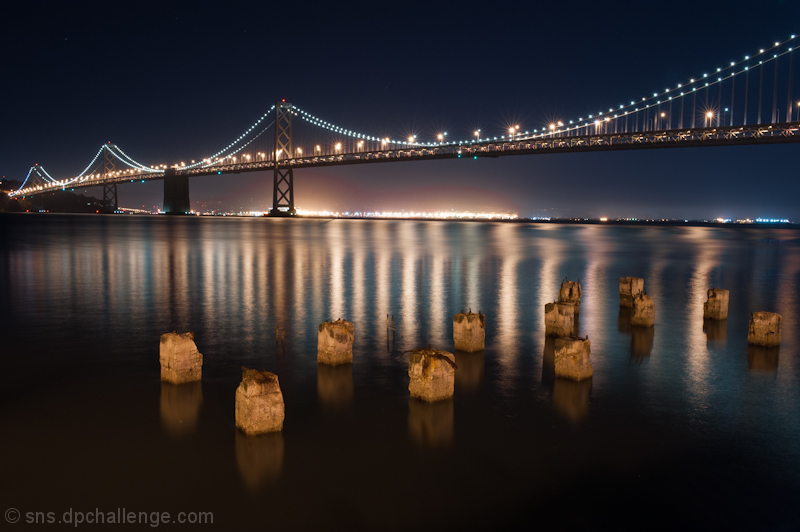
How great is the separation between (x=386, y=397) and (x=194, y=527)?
7.19 ft

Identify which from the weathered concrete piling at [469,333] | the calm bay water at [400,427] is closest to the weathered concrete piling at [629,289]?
the calm bay water at [400,427]

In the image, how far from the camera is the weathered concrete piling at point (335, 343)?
5922 millimetres

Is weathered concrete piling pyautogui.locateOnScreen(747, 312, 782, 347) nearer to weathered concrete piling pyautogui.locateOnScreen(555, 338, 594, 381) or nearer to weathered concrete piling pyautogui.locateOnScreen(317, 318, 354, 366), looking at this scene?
weathered concrete piling pyautogui.locateOnScreen(555, 338, 594, 381)

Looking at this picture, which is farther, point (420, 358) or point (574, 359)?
point (574, 359)

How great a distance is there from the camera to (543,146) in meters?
57.1

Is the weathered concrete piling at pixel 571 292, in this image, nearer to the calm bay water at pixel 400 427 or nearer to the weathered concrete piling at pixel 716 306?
the calm bay water at pixel 400 427

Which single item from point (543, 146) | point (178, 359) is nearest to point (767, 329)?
point (178, 359)

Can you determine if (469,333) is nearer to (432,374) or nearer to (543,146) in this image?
(432,374)

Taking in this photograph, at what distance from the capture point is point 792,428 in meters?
4.67

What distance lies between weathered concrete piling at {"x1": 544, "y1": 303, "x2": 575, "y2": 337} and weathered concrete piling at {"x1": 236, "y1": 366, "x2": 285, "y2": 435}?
4.31 meters

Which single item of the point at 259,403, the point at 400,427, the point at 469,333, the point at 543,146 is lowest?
the point at 400,427

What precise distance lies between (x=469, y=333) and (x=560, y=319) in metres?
1.55

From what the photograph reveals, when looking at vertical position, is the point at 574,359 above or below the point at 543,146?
below

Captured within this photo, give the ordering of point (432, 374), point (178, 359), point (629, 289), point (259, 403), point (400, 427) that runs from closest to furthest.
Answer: point (259, 403) → point (400, 427) → point (432, 374) → point (178, 359) → point (629, 289)
